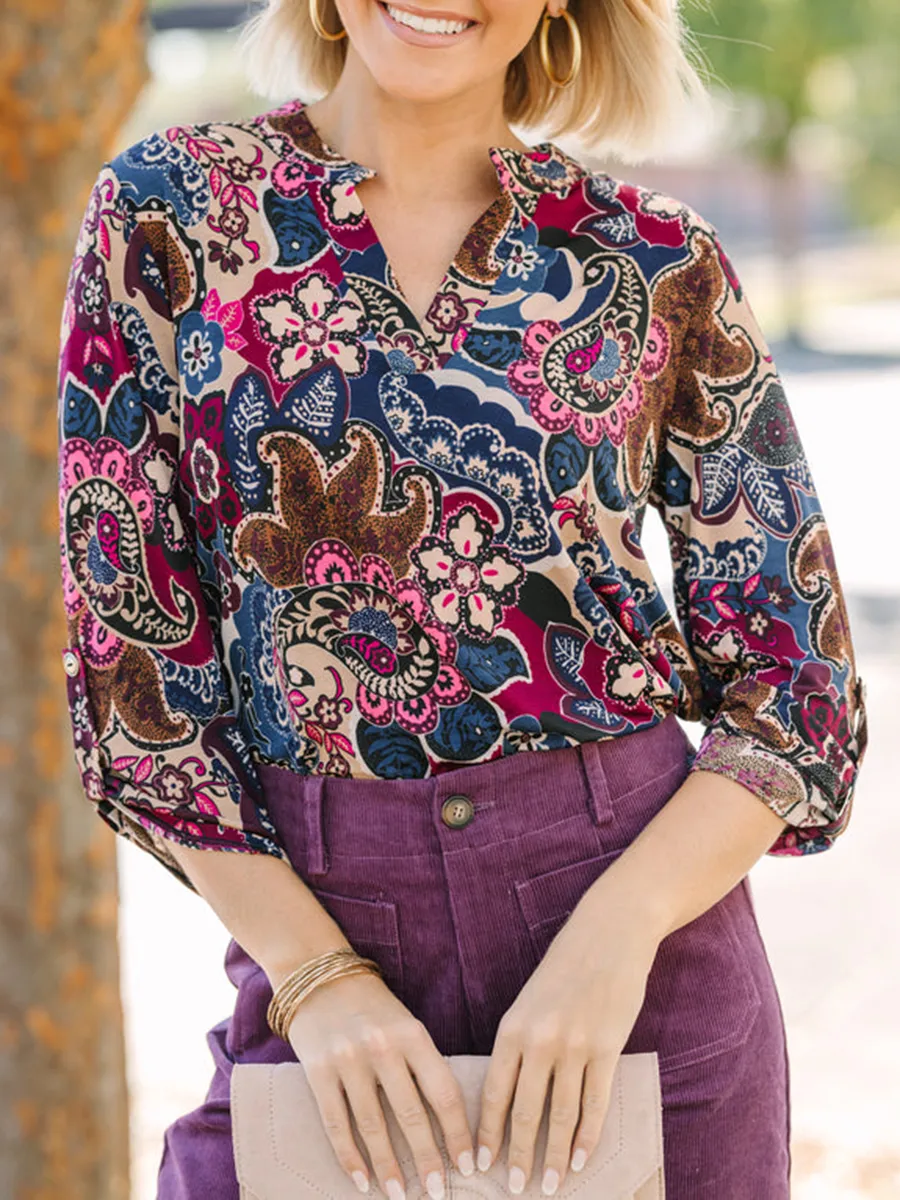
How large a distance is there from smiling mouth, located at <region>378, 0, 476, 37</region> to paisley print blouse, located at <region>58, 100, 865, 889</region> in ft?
0.54

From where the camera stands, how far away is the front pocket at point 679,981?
1.74 metres

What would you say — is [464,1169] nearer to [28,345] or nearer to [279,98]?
[279,98]

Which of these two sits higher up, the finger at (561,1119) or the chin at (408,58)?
the chin at (408,58)

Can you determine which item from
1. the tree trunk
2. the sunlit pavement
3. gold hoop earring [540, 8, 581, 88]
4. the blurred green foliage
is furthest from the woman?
the blurred green foliage

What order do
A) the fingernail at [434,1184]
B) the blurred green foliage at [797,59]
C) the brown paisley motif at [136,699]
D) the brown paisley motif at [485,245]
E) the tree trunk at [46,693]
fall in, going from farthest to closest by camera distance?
the blurred green foliage at [797,59] < the tree trunk at [46,693] < the brown paisley motif at [485,245] < the brown paisley motif at [136,699] < the fingernail at [434,1184]

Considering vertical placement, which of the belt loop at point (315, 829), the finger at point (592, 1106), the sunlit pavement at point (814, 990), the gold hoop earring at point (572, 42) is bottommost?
the sunlit pavement at point (814, 990)

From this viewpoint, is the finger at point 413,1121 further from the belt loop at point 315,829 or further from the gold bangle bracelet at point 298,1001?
the belt loop at point 315,829

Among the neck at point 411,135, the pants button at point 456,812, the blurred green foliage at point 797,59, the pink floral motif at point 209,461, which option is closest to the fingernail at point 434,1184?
the pants button at point 456,812

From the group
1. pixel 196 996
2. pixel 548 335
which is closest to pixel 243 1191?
→ pixel 548 335

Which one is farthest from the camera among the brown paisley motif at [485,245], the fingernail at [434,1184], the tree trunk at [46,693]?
the tree trunk at [46,693]

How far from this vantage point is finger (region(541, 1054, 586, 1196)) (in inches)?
62.1

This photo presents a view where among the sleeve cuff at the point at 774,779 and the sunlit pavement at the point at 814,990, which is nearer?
the sleeve cuff at the point at 774,779

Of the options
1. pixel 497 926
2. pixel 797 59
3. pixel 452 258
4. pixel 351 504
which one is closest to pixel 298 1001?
pixel 497 926

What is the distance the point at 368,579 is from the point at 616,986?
1.50 feet
